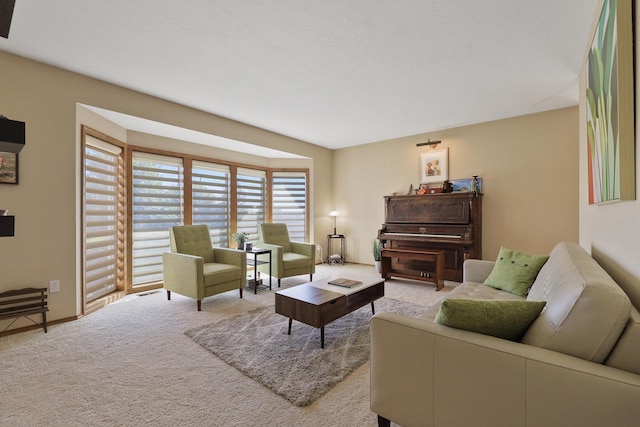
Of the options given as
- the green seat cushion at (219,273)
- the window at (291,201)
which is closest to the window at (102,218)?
the green seat cushion at (219,273)

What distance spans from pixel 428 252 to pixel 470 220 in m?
0.88

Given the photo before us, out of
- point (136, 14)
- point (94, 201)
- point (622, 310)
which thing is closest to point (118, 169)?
point (94, 201)

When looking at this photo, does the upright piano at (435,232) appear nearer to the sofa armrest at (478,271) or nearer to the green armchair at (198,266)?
the sofa armrest at (478,271)

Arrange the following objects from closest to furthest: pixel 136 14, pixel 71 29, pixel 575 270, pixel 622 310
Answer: pixel 622 310 < pixel 575 270 < pixel 136 14 < pixel 71 29

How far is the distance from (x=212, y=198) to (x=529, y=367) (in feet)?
16.6

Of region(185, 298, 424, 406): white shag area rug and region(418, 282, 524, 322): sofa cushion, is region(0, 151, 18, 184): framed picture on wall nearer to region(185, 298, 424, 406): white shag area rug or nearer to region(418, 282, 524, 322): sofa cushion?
region(185, 298, 424, 406): white shag area rug

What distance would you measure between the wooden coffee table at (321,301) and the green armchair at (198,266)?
1.23m

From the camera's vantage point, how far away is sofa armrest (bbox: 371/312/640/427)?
1.00 metres

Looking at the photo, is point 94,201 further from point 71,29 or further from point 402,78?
point 402,78

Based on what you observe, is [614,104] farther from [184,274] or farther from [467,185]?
[184,274]

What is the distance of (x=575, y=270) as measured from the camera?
4.53 feet

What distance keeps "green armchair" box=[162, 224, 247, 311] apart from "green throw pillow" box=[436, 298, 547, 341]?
9.69 feet

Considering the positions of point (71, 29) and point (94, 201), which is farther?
point (94, 201)

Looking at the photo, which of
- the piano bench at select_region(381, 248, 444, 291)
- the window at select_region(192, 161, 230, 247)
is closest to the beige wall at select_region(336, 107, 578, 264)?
the piano bench at select_region(381, 248, 444, 291)
